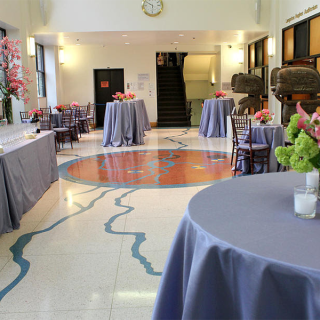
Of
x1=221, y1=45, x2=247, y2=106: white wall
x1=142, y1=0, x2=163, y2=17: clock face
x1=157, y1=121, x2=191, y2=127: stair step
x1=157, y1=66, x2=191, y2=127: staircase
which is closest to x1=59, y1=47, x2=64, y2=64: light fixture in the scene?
x1=157, y1=66, x2=191, y2=127: staircase

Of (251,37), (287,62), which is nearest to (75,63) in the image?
(251,37)

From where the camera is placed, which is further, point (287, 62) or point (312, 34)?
point (287, 62)

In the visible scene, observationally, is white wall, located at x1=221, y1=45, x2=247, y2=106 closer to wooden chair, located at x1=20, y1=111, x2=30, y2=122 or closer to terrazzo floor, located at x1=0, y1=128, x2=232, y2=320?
wooden chair, located at x1=20, y1=111, x2=30, y2=122

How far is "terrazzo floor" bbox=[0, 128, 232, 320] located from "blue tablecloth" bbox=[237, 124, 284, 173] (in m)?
0.50

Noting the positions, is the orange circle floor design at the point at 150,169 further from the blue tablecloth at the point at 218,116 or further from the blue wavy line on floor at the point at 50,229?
the blue tablecloth at the point at 218,116

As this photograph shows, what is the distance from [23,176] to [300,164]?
10.9 ft

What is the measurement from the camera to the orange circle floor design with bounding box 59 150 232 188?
5.77 metres

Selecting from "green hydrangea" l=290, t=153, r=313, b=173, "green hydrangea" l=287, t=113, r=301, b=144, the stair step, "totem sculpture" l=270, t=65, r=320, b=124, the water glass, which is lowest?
the stair step

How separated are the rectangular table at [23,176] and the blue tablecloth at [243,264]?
96.0 inches

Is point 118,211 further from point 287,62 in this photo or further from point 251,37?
point 251,37

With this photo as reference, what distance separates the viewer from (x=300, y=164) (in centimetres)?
159

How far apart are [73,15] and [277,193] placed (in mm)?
9935

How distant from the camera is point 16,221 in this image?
12.3 ft

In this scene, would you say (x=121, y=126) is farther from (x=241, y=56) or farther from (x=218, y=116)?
(x=241, y=56)
